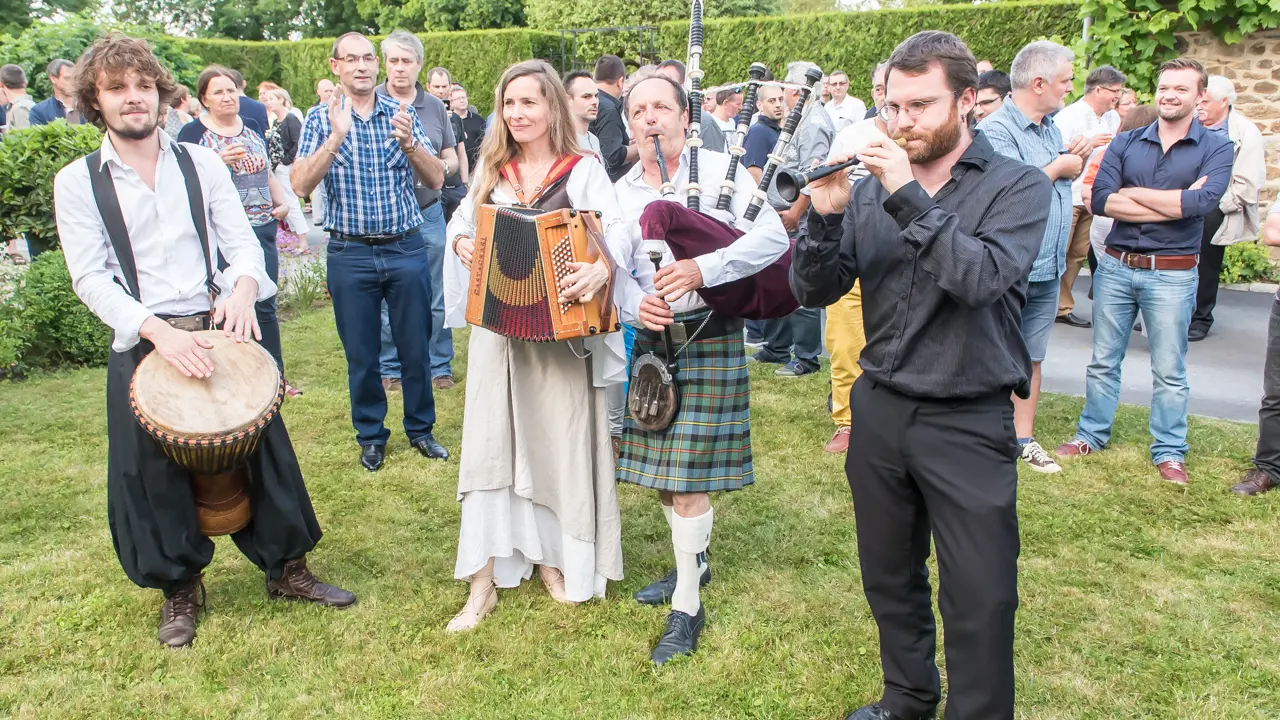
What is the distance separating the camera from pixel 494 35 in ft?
73.5

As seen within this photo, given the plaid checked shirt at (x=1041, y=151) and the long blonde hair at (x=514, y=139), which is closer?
the long blonde hair at (x=514, y=139)

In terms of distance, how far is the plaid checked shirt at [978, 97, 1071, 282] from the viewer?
508cm

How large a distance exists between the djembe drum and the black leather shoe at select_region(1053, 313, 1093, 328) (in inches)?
298

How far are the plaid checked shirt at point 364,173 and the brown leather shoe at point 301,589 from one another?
2.14m

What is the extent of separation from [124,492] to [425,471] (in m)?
2.09

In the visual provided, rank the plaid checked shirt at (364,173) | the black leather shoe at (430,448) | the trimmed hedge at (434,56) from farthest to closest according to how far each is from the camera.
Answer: the trimmed hedge at (434,56) < the black leather shoe at (430,448) < the plaid checked shirt at (364,173)

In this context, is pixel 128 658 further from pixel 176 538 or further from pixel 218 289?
pixel 218 289

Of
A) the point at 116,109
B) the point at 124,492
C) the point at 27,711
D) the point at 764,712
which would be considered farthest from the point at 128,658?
the point at 764,712

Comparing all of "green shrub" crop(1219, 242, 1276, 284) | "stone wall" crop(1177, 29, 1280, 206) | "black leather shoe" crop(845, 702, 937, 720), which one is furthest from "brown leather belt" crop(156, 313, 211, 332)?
"stone wall" crop(1177, 29, 1280, 206)

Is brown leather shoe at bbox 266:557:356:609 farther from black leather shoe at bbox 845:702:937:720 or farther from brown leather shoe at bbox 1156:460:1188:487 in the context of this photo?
brown leather shoe at bbox 1156:460:1188:487

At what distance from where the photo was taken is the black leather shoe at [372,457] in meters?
5.63

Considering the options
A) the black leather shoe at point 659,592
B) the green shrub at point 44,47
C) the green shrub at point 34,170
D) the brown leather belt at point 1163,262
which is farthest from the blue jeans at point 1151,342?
the green shrub at point 44,47

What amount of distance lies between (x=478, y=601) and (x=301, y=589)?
2.60 ft

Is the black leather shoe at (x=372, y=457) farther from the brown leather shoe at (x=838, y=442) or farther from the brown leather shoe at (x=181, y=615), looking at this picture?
the brown leather shoe at (x=838, y=442)
